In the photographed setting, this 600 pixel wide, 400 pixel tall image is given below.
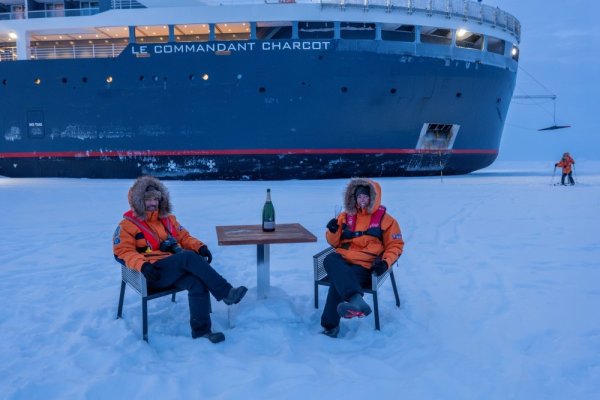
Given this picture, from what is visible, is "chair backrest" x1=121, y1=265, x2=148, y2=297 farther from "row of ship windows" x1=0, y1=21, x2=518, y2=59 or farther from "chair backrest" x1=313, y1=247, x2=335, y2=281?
"row of ship windows" x1=0, y1=21, x2=518, y2=59

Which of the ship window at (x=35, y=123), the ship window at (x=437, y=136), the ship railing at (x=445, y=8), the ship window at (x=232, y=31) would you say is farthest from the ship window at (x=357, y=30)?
the ship window at (x=35, y=123)

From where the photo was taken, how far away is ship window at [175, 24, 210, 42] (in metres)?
15.8

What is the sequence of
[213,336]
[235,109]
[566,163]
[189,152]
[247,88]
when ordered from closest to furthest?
[213,336] < [566,163] < [247,88] < [235,109] < [189,152]

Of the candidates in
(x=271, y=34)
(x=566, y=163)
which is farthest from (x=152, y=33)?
(x=566, y=163)

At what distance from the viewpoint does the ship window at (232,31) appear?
51.8 feet

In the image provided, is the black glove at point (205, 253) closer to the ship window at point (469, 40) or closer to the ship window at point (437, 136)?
the ship window at point (437, 136)

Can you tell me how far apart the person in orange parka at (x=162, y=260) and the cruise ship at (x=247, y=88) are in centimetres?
1237

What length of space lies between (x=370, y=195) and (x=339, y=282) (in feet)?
2.21

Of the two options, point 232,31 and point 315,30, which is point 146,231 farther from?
point 232,31

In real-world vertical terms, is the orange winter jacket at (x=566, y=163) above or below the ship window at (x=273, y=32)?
below

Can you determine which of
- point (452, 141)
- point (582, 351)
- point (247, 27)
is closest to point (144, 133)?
point (247, 27)

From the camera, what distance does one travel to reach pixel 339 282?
3.19m

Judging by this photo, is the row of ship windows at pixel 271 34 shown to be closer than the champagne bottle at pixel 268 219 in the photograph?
No

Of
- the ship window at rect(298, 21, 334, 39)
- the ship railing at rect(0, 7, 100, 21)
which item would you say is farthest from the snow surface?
the ship railing at rect(0, 7, 100, 21)
